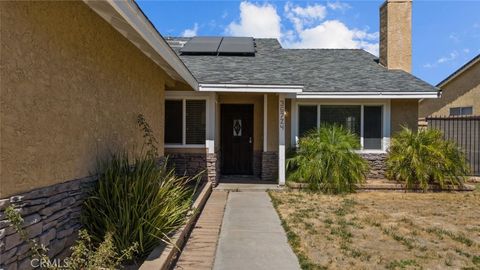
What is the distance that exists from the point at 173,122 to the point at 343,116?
533 cm

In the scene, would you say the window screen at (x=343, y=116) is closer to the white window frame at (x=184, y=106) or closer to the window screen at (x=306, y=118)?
the window screen at (x=306, y=118)

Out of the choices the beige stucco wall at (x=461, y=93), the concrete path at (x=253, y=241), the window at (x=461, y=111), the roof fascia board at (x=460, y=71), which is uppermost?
the roof fascia board at (x=460, y=71)

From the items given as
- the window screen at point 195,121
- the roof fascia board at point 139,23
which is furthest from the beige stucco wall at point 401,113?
the roof fascia board at point 139,23

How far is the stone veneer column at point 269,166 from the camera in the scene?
1141 cm

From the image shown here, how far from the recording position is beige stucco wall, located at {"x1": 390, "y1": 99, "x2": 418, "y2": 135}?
11836mm

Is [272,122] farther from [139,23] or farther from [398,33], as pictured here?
[139,23]

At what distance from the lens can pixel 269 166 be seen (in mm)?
11500

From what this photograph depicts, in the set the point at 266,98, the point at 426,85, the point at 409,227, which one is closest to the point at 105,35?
the point at 409,227

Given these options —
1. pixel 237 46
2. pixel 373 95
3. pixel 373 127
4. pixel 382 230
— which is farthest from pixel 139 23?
pixel 237 46

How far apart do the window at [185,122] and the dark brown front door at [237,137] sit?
1.90 m

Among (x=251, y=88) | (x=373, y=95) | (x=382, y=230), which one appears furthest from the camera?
(x=373, y=95)

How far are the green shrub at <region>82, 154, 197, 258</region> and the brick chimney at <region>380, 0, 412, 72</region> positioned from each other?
11.1 m

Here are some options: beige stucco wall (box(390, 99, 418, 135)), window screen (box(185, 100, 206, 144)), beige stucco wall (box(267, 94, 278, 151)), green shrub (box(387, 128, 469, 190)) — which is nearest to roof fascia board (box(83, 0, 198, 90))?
window screen (box(185, 100, 206, 144))

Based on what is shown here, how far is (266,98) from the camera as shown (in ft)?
36.4
